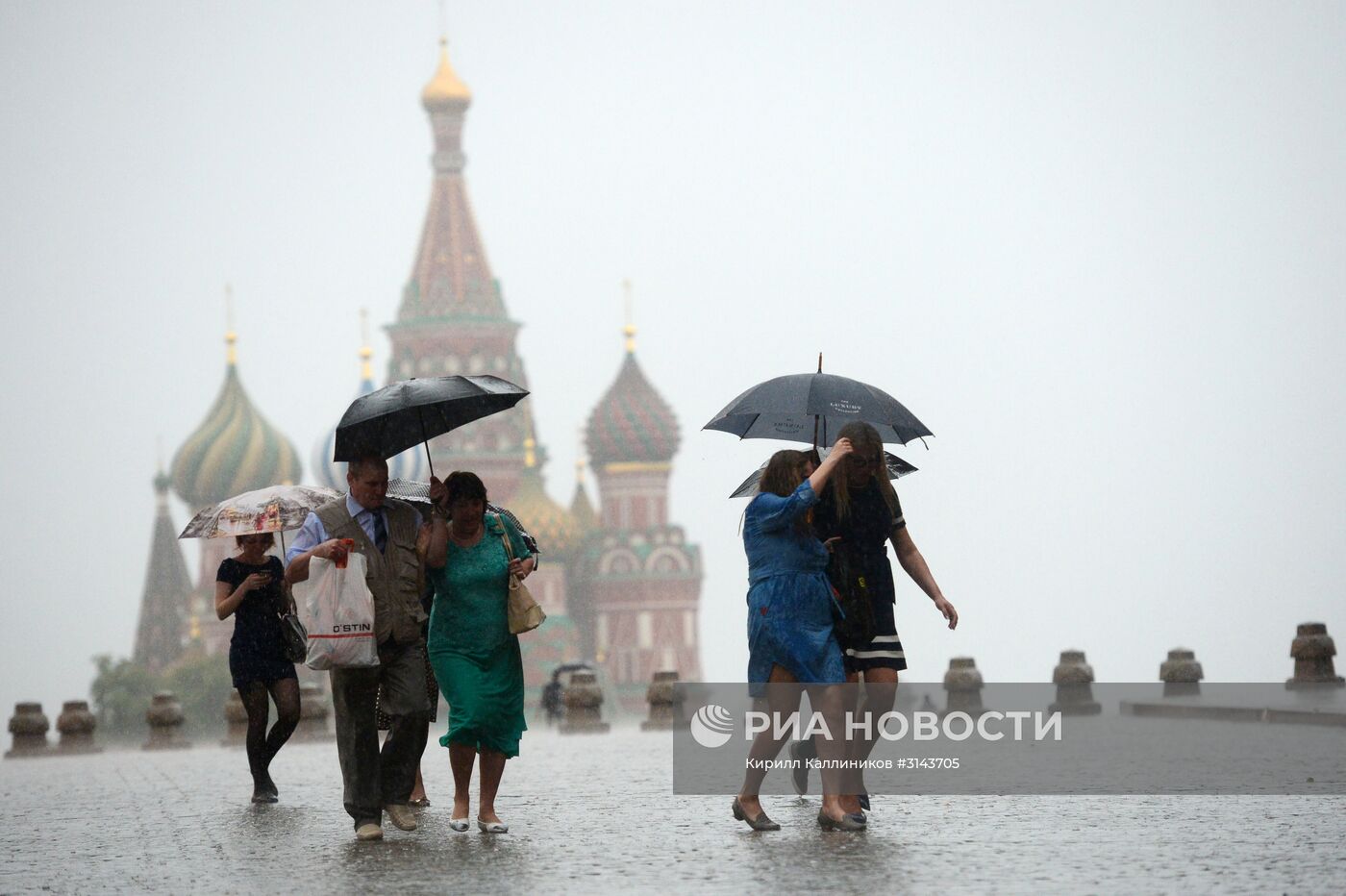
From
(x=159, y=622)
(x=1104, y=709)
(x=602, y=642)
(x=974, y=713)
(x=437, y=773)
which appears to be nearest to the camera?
(x=437, y=773)

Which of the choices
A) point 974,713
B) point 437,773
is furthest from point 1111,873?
point 974,713

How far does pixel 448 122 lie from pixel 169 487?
2165 centimetres

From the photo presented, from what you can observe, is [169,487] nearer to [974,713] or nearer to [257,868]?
[974,713]

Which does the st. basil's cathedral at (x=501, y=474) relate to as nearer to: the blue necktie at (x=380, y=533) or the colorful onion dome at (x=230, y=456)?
the colorful onion dome at (x=230, y=456)

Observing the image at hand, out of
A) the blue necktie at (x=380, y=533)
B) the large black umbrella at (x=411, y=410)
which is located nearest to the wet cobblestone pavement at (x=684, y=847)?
the blue necktie at (x=380, y=533)

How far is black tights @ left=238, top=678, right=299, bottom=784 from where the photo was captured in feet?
39.4

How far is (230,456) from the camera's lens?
118m

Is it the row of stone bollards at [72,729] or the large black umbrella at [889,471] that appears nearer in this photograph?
the large black umbrella at [889,471]

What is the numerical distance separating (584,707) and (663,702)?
38.6 inches

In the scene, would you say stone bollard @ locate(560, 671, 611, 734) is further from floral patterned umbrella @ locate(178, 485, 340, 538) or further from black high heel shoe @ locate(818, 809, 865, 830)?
black high heel shoe @ locate(818, 809, 865, 830)

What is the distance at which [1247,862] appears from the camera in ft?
27.1

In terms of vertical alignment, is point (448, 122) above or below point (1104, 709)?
above

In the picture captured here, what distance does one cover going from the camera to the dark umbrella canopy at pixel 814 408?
33.1 ft

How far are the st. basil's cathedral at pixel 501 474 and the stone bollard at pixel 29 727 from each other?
78193mm
